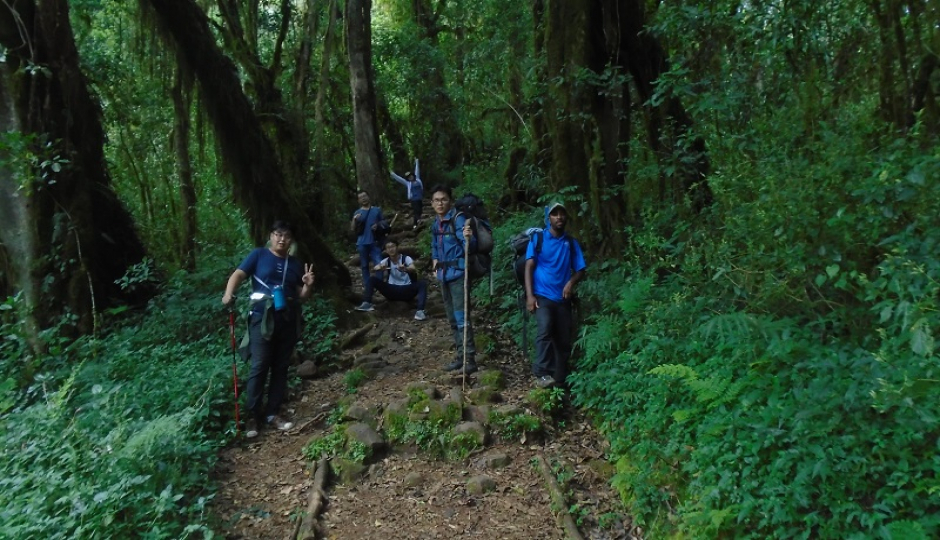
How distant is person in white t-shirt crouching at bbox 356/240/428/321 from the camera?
A: 9586mm

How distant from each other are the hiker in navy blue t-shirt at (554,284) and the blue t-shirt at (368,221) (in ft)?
14.7

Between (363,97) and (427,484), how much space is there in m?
11.7

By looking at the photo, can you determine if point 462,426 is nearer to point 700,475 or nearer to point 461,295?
point 461,295

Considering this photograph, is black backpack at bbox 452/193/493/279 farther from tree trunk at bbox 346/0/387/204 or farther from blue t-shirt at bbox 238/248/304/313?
tree trunk at bbox 346/0/387/204

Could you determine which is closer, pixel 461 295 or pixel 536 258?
pixel 536 258

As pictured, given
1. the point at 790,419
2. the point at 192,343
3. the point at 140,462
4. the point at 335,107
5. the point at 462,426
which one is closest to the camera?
the point at 790,419

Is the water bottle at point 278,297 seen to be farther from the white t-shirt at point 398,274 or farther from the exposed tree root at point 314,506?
the white t-shirt at point 398,274

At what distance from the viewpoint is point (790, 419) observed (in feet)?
11.8

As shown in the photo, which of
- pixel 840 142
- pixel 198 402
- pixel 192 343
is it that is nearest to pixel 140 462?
pixel 198 402

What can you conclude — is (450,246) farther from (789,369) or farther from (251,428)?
(789,369)

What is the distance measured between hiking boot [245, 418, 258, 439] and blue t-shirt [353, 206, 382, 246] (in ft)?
14.5

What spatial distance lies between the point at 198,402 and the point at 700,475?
15.3ft

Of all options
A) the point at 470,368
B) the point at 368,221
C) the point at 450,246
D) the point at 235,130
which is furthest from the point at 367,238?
the point at 470,368

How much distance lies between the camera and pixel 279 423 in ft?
20.8
